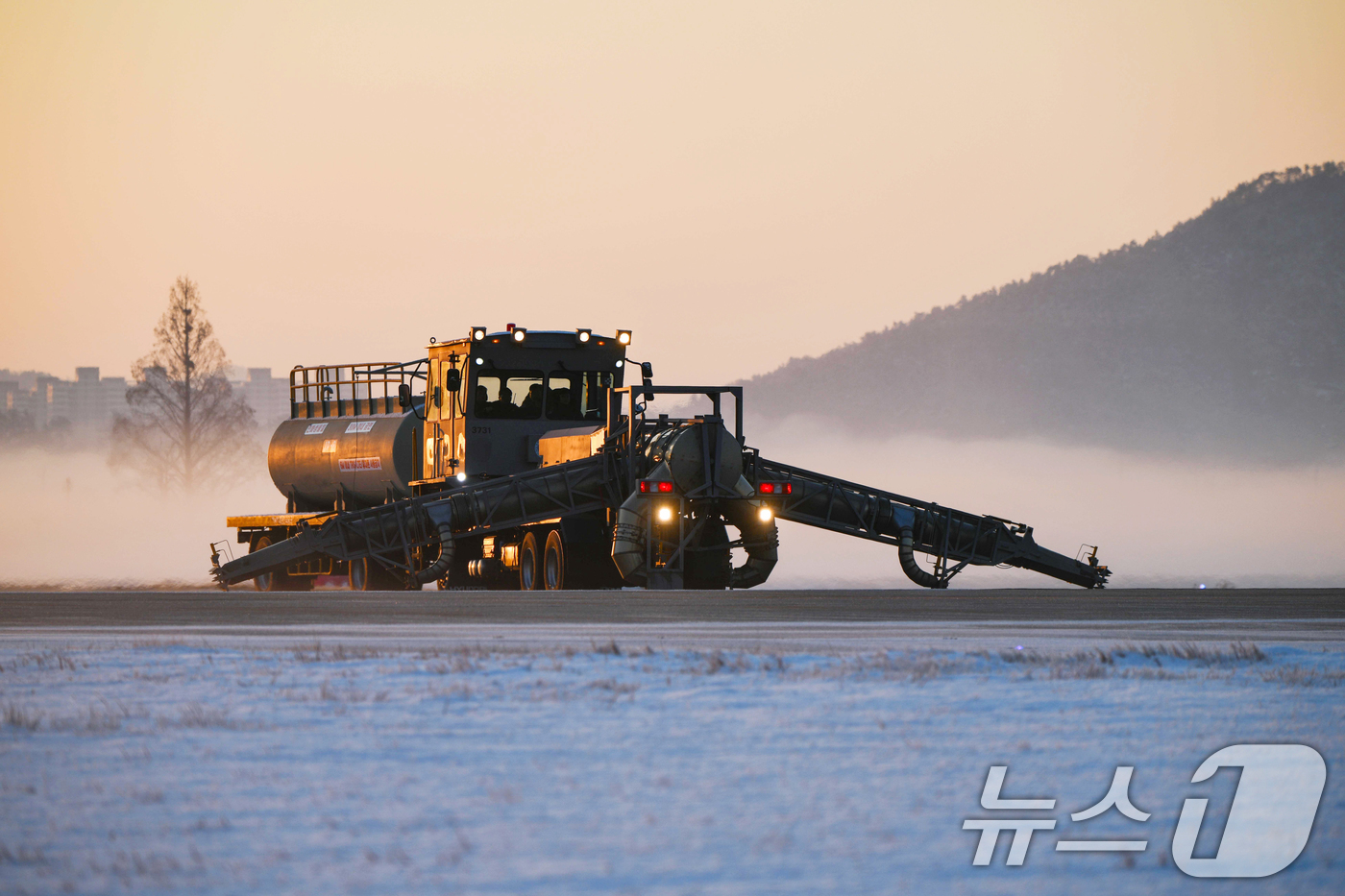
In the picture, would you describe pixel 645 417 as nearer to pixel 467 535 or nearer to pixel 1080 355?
pixel 467 535

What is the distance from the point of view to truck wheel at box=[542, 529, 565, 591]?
91.4ft

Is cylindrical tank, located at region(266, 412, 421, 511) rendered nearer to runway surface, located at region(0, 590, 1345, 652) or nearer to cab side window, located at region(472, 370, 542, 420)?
cab side window, located at region(472, 370, 542, 420)

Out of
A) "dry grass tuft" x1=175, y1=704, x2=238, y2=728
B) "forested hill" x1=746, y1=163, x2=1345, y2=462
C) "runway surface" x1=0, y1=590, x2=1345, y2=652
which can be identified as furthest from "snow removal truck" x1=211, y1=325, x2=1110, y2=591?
"forested hill" x1=746, y1=163, x2=1345, y2=462

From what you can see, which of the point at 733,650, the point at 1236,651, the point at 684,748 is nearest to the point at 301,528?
the point at 733,650

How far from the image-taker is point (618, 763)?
8.53 metres

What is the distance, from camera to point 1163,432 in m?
186

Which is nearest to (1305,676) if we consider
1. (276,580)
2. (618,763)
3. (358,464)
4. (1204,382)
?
(618,763)

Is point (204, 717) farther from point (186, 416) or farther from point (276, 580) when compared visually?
point (186, 416)

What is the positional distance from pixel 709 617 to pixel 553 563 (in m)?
9.77

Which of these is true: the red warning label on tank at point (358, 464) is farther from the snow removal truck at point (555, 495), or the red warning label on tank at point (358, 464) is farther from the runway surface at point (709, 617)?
the runway surface at point (709, 617)

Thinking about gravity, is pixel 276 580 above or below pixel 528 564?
below

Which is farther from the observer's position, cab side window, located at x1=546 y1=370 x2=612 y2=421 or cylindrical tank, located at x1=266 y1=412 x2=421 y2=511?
cylindrical tank, located at x1=266 y1=412 x2=421 y2=511

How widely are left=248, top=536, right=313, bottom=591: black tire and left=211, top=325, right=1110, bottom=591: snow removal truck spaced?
0.34 meters

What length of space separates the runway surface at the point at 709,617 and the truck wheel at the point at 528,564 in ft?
12.9
